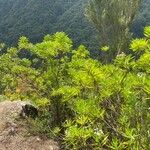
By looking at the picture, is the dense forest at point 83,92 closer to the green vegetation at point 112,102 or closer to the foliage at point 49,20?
the green vegetation at point 112,102

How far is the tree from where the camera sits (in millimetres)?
19047

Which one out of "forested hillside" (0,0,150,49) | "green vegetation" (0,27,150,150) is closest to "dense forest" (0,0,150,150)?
"green vegetation" (0,27,150,150)

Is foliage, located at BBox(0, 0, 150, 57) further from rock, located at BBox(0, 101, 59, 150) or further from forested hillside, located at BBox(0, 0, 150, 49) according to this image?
rock, located at BBox(0, 101, 59, 150)

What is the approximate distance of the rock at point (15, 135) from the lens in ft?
17.7

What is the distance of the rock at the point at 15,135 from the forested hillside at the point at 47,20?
1245 inches

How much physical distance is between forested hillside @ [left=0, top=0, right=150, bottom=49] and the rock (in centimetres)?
3163

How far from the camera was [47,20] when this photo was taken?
167ft

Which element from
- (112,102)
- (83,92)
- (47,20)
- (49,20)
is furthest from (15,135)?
(49,20)

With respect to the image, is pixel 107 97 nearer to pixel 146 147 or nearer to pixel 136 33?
pixel 146 147

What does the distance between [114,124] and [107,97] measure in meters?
0.21

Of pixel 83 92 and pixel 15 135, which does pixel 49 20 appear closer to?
pixel 15 135

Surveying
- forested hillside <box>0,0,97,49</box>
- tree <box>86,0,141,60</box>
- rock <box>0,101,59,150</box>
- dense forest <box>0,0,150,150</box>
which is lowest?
forested hillside <box>0,0,97,49</box>

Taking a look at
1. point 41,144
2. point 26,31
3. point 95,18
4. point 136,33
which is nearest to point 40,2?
point 26,31

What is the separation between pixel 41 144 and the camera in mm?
5371
